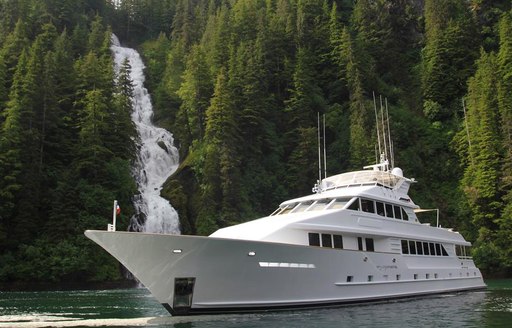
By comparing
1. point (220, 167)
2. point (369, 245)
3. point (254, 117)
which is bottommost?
point (369, 245)

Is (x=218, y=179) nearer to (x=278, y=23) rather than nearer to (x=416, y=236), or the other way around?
(x=416, y=236)

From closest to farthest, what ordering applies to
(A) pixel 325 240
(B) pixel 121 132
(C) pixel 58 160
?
(A) pixel 325 240 → (C) pixel 58 160 → (B) pixel 121 132

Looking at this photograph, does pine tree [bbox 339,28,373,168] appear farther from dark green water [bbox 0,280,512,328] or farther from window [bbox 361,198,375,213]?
dark green water [bbox 0,280,512,328]

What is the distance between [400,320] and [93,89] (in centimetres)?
3697

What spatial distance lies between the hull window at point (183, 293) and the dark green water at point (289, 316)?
0.36m

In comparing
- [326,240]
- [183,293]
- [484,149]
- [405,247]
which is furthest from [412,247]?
[484,149]

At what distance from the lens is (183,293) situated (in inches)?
561

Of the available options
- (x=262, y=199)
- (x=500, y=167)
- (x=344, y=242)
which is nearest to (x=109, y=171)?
(x=262, y=199)

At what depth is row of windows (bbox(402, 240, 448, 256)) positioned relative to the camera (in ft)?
68.9

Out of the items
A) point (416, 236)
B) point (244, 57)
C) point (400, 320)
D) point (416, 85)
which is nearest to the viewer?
point (400, 320)

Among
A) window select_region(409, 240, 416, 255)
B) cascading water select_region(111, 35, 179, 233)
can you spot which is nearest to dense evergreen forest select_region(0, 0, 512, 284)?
cascading water select_region(111, 35, 179, 233)

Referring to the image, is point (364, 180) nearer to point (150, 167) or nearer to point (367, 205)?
point (367, 205)

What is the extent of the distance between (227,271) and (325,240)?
4.65 metres

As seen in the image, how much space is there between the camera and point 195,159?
42094mm
